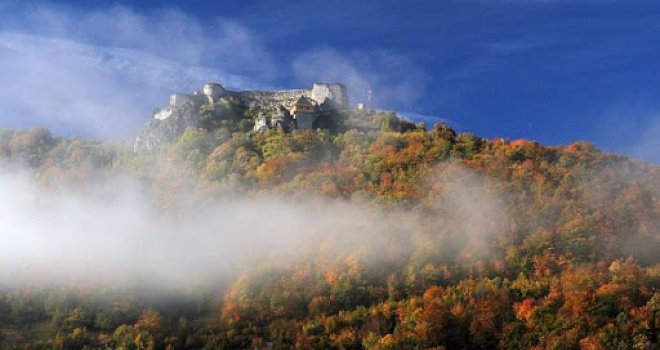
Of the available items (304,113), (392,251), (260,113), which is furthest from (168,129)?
(392,251)

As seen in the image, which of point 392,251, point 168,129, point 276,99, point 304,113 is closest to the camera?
point 392,251

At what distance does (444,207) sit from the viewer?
3150 inches

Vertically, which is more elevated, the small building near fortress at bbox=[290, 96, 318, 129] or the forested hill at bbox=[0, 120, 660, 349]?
the small building near fortress at bbox=[290, 96, 318, 129]

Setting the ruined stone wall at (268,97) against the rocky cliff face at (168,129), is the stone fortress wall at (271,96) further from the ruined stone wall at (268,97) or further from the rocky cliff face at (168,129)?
the rocky cliff face at (168,129)

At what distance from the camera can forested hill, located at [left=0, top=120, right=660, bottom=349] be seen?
6300 centimetres

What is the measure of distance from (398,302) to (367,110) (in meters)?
40.0

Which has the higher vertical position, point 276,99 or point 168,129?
point 276,99

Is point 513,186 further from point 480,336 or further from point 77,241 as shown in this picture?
point 77,241

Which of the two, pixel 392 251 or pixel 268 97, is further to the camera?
pixel 268 97

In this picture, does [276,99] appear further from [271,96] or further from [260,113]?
[260,113]

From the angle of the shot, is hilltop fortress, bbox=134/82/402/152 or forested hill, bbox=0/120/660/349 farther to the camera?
hilltop fortress, bbox=134/82/402/152

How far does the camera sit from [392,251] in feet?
243

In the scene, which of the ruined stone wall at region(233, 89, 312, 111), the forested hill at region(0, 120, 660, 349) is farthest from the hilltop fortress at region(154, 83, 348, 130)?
the forested hill at region(0, 120, 660, 349)

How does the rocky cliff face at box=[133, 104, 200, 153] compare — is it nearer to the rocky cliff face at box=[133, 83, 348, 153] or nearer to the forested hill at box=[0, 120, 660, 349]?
the rocky cliff face at box=[133, 83, 348, 153]
